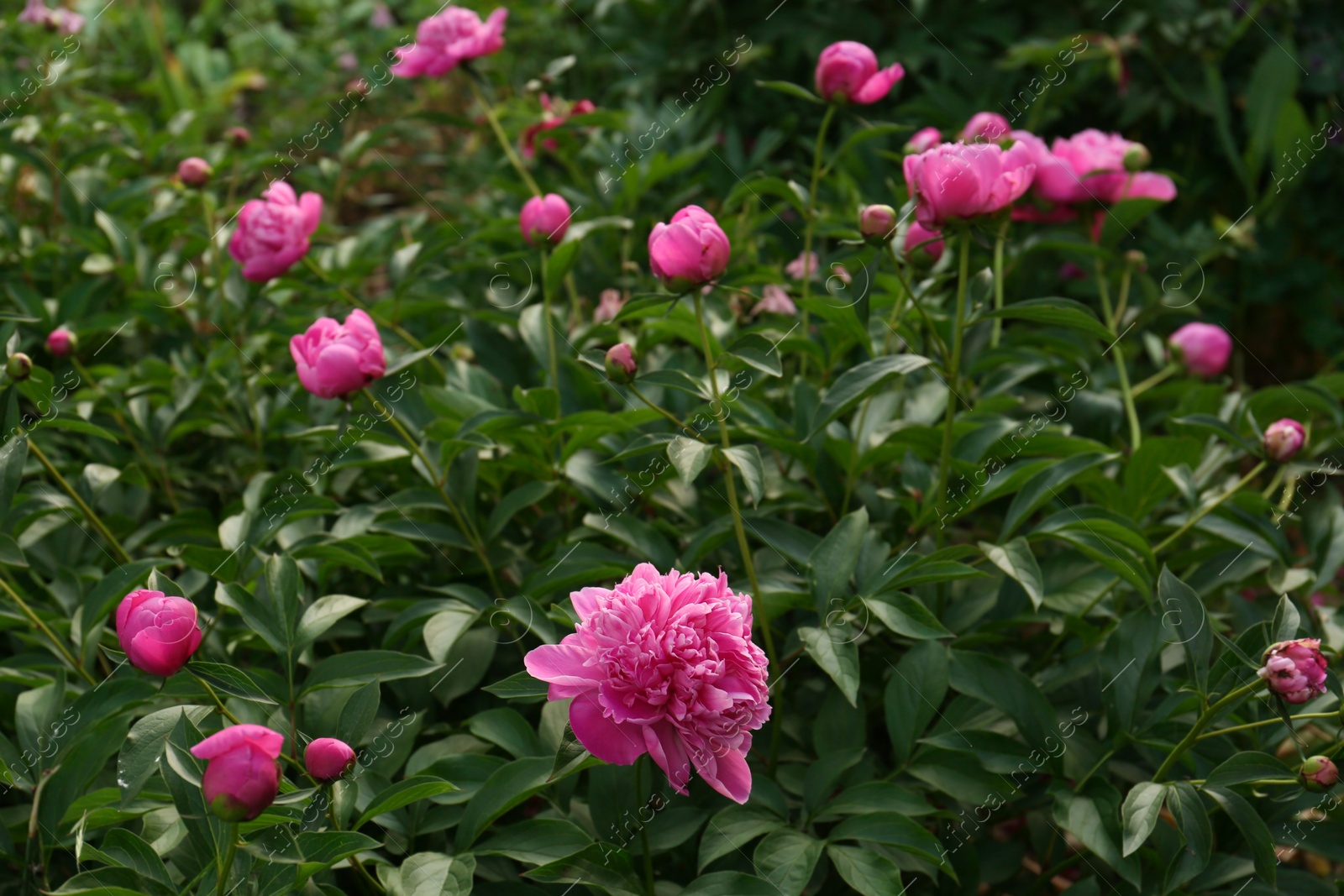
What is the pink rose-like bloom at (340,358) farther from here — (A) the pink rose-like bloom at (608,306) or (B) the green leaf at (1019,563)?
(B) the green leaf at (1019,563)

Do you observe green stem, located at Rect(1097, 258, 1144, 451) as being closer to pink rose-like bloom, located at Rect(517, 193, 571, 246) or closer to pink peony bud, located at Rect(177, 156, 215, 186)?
pink rose-like bloom, located at Rect(517, 193, 571, 246)

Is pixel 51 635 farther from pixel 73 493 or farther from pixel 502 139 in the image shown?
pixel 502 139

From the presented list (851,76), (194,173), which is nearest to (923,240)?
(851,76)

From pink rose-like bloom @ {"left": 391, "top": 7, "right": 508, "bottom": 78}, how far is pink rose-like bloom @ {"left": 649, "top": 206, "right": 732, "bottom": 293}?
99 cm

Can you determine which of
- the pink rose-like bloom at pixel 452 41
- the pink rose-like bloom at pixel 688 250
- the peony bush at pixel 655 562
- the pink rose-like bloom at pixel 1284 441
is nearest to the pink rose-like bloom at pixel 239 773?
the peony bush at pixel 655 562

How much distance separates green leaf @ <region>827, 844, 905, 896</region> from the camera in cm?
100

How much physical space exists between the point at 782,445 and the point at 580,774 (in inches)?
19.2

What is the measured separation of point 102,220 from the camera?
204 cm

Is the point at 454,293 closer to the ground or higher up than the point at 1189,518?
higher up

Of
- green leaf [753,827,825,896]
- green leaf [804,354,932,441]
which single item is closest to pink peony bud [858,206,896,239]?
green leaf [804,354,932,441]

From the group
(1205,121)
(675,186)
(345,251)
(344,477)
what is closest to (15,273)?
(345,251)

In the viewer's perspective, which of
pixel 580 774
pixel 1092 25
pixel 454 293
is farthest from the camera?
pixel 1092 25

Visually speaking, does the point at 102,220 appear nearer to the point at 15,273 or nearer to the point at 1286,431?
the point at 15,273

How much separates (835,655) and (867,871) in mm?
214
